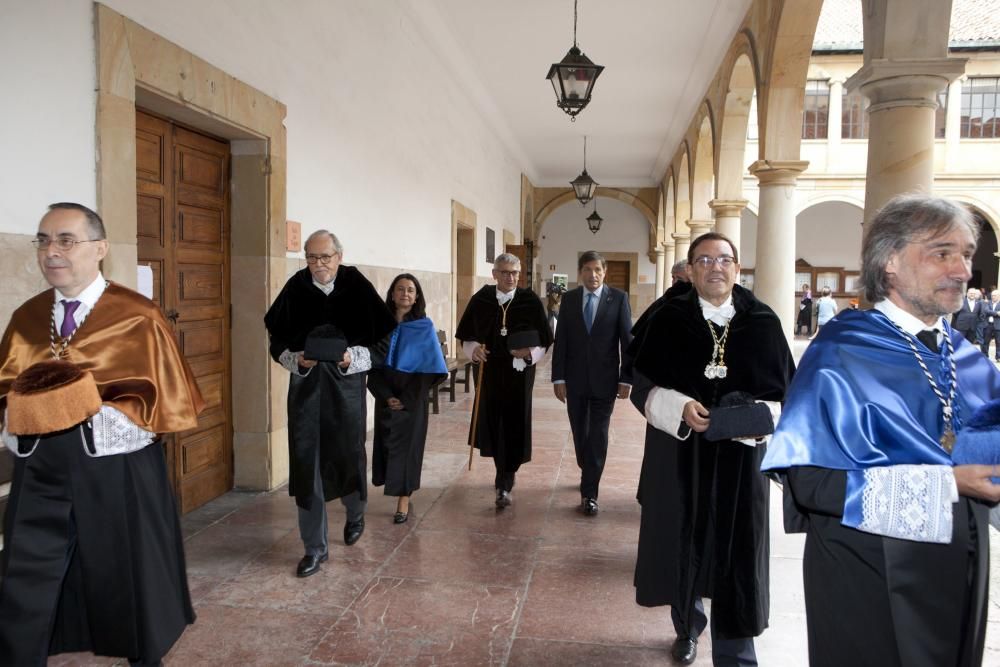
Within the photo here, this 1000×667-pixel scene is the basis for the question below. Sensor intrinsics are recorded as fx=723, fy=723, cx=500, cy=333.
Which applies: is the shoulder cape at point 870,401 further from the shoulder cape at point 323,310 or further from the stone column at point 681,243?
the stone column at point 681,243

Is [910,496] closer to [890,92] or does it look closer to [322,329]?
[322,329]

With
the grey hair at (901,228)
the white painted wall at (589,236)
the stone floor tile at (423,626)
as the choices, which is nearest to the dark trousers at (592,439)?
the stone floor tile at (423,626)

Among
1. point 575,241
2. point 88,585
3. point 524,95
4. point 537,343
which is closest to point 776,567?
point 537,343

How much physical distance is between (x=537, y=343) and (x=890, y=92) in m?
2.45

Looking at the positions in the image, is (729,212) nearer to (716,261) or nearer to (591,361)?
(591,361)

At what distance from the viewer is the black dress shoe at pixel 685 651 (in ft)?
9.04

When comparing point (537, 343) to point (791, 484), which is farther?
point (537, 343)

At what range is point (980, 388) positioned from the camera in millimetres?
1636

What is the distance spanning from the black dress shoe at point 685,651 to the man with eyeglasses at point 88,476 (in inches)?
71.0

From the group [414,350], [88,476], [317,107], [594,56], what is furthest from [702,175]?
[88,476]

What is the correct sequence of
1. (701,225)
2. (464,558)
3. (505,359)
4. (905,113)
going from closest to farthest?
(464,558) → (905,113) → (505,359) → (701,225)

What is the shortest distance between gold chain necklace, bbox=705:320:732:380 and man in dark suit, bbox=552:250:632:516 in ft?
6.11

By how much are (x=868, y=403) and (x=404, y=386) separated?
3145 mm

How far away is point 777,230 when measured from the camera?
6.88 meters
